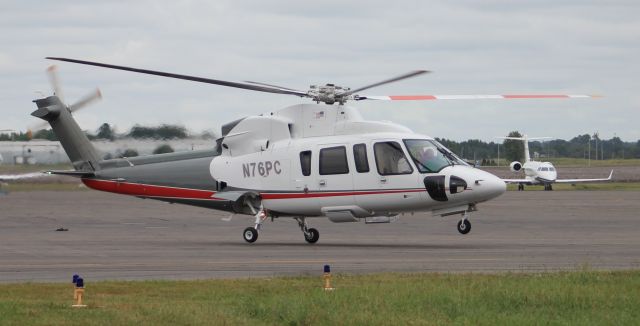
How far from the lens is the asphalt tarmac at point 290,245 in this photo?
2052 centimetres

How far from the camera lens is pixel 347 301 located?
14.7 meters

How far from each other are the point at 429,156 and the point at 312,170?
299 centimetres

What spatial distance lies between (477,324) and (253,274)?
7.04 m

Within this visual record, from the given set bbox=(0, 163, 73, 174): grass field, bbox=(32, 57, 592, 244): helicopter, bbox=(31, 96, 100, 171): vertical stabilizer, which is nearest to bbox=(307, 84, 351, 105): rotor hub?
bbox=(32, 57, 592, 244): helicopter

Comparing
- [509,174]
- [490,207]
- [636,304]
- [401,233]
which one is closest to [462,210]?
[401,233]

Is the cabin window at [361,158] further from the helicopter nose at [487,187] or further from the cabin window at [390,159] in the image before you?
the helicopter nose at [487,187]

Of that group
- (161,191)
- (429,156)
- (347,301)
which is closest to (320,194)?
(429,156)

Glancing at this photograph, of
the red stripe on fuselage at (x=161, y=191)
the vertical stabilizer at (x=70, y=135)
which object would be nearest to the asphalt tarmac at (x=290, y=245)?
the red stripe on fuselage at (x=161, y=191)

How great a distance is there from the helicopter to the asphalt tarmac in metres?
0.97

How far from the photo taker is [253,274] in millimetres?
19438

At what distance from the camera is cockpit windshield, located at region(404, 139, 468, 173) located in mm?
25969

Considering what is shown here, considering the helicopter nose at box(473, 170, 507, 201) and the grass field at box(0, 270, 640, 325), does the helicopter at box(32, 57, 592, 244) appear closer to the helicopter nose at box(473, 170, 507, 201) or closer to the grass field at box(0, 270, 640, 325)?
the helicopter nose at box(473, 170, 507, 201)

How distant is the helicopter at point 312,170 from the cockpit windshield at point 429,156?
2cm

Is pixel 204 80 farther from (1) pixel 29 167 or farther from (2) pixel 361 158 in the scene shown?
(1) pixel 29 167
